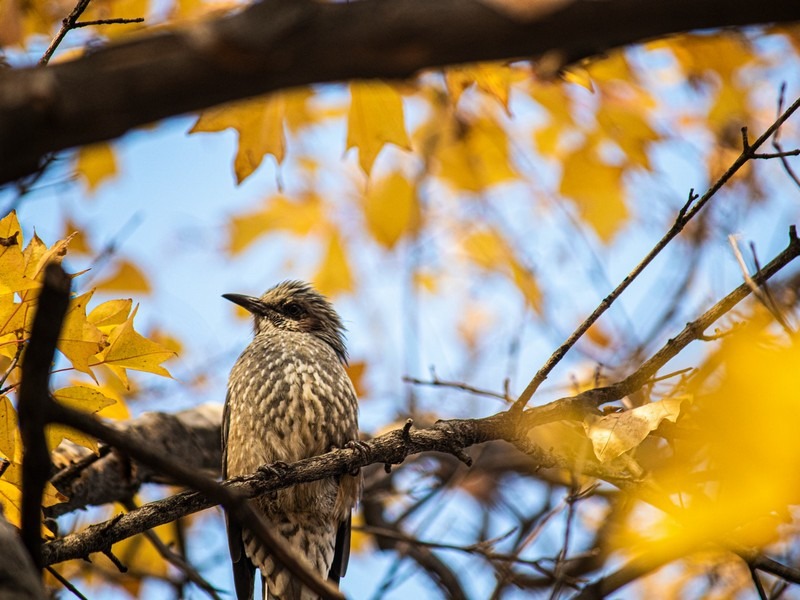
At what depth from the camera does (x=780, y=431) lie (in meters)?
2.11

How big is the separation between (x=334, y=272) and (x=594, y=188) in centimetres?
207

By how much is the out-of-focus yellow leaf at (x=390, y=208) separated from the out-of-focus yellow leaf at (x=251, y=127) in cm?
139

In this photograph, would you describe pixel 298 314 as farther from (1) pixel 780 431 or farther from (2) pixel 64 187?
(1) pixel 780 431

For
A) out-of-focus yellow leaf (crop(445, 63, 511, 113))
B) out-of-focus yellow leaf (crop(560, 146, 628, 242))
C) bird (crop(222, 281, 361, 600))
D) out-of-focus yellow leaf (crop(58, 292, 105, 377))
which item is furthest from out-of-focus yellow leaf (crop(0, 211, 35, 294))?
out-of-focus yellow leaf (crop(560, 146, 628, 242))

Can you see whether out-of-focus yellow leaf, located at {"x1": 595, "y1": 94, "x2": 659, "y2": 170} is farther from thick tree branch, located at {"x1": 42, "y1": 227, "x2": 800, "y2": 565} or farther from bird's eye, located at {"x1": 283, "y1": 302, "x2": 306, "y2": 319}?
bird's eye, located at {"x1": 283, "y1": 302, "x2": 306, "y2": 319}

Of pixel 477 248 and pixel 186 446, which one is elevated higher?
pixel 477 248

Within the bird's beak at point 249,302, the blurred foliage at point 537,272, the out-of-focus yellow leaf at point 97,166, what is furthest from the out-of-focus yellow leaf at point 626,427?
the out-of-focus yellow leaf at point 97,166

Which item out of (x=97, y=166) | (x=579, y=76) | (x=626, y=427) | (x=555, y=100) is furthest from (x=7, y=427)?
(x=555, y=100)

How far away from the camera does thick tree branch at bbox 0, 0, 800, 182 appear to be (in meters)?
1.22

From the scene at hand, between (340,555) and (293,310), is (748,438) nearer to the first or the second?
(340,555)

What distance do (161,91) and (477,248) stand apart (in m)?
5.33

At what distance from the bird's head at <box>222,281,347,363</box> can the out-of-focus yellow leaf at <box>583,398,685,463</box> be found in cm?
258

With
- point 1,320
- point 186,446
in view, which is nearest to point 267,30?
point 1,320

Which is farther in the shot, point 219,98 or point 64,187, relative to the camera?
point 64,187
